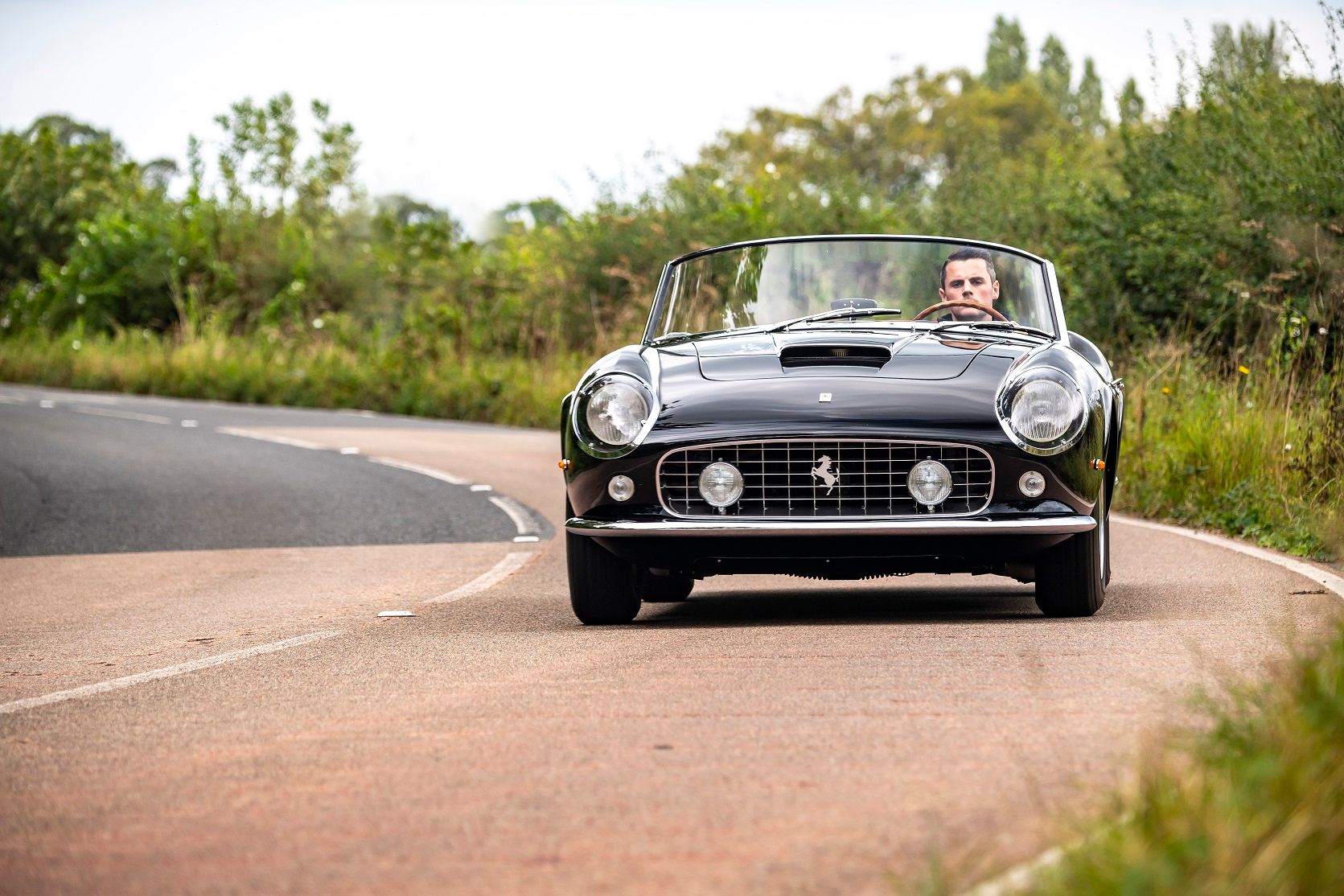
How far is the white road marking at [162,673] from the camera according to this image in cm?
561

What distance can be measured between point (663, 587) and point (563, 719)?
289 centimetres

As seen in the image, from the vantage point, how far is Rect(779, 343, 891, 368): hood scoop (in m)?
6.83

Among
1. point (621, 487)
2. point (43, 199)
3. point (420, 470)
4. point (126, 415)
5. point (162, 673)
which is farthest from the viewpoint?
point (43, 199)

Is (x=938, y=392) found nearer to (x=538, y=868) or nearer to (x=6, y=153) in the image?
(x=538, y=868)

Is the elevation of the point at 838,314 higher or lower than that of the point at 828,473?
higher

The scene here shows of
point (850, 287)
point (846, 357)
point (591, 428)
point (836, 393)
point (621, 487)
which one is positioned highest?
point (850, 287)

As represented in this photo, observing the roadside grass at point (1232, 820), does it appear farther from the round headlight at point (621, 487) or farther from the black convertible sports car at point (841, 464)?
the round headlight at point (621, 487)

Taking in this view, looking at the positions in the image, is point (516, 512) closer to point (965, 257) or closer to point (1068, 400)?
point (965, 257)

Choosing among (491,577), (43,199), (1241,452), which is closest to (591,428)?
(491,577)

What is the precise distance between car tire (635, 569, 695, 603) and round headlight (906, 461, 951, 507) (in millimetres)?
1336

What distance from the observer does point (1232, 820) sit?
111 inches

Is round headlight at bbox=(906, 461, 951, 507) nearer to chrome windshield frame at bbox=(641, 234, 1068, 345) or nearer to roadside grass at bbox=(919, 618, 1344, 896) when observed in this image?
chrome windshield frame at bbox=(641, 234, 1068, 345)

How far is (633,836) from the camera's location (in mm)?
3596

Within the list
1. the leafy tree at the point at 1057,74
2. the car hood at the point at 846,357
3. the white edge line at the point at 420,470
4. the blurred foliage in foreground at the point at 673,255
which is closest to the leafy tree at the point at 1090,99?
the leafy tree at the point at 1057,74
